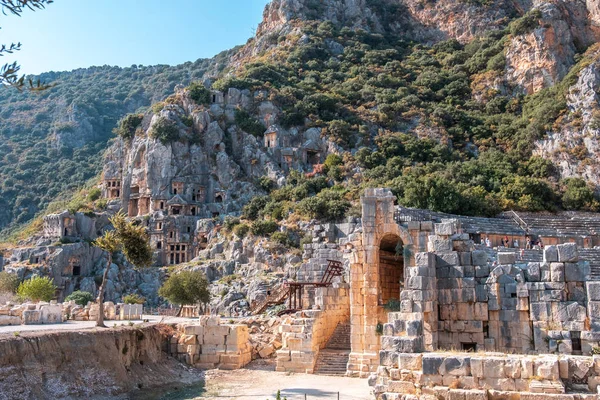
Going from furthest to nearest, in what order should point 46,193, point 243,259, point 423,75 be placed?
point 46,193
point 423,75
point 243,259

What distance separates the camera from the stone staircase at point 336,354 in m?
21.8

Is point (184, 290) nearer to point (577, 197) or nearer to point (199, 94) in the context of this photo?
point (577, 197)

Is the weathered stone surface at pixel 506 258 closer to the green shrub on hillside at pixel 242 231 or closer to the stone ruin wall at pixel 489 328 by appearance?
the stone ruin wall at pixel 489 328

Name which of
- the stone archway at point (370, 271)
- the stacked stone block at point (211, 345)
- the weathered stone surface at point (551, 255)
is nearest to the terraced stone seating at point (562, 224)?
the stone archway at point (370, 271)

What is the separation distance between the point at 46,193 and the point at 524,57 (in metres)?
80.8

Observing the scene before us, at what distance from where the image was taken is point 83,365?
1652 centimetres

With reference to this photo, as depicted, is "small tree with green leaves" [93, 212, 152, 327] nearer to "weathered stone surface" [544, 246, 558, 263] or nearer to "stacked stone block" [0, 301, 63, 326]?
"stacked stone block" [0, 301, 63, 326]

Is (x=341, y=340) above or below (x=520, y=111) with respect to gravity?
below

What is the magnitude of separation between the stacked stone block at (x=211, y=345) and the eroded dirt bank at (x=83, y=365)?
3.11 feet

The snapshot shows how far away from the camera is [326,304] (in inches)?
959

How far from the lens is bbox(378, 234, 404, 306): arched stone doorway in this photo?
24.6 metres

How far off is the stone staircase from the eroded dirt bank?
4.89 meters

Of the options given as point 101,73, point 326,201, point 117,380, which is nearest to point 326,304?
point 117,380

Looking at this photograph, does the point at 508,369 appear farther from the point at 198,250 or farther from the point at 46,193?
the point at 46,193
